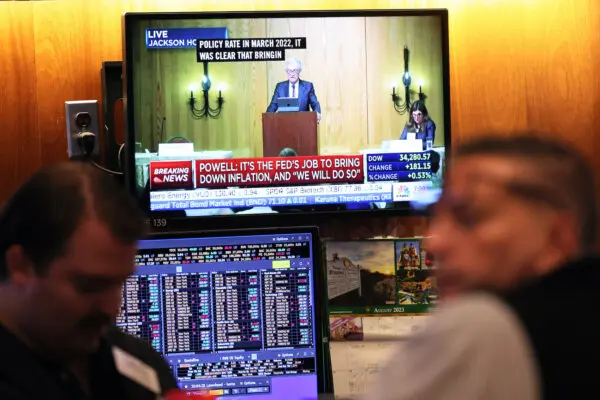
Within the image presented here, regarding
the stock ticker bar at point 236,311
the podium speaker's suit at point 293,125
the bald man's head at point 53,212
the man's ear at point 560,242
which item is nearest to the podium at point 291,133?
the podium speaker's suit at point 293,125

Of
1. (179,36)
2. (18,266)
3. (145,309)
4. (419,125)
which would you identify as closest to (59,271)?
(18,266)

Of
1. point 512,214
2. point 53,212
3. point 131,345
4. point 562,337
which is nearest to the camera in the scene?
point 562,337

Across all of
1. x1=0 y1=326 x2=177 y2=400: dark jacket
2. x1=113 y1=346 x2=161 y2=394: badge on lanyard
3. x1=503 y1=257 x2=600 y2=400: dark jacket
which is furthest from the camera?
x1=113 y1=346 x2=161 y2=394: badge on lanyard

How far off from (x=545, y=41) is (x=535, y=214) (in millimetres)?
2142

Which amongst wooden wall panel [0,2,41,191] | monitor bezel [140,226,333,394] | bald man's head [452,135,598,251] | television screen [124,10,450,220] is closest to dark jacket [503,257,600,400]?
bald man's head [452,135,598,251]

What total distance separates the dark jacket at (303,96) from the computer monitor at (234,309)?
50 centimetres

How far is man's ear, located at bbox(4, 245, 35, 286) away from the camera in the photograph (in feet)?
3.98

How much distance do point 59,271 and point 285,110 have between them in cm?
157

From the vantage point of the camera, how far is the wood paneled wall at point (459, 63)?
9.36 ft

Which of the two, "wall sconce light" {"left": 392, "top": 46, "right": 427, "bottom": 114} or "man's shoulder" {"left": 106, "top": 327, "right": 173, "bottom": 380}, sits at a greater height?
"wall sconce light" {"left": 392, "top": 46, "right": 427, "bottom": 114}

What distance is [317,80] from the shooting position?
273 cm

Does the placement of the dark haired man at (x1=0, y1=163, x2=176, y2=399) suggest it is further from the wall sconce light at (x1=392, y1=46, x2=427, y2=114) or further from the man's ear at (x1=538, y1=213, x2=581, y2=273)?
the wall sconce light at (x1=392, y1=46, x2=427, y2=114)

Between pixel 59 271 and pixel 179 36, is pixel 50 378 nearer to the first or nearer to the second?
pixel 59 271

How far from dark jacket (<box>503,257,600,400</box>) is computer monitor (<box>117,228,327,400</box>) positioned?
5.13 ft
